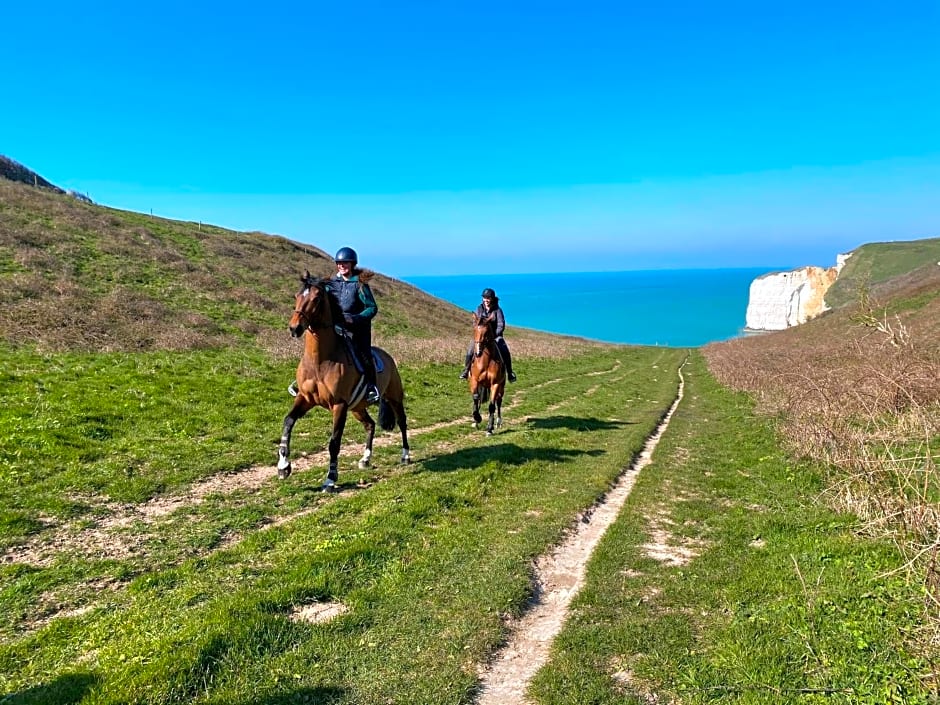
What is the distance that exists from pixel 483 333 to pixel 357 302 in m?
5.92

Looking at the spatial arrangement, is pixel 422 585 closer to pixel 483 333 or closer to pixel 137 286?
pixel 483 333

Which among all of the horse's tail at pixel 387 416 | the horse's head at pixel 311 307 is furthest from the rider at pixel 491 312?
the horse's head at pixel 311 307

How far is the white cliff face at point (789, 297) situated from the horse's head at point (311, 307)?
352ft

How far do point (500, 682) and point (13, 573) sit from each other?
5698 mm

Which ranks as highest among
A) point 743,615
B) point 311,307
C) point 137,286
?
point 137,286

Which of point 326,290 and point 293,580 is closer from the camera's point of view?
point 293,580

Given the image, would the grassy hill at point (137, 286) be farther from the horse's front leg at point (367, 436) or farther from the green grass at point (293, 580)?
the horse's front leg at point (367, 436)

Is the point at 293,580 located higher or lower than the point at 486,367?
lower

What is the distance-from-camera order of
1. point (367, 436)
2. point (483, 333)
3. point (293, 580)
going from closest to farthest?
point (293, 580), point (367, 436), point (483, 333)

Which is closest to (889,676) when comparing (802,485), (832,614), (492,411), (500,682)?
(832,614)

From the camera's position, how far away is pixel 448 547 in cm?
704

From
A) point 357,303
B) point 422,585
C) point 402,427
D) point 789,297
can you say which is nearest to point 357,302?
point 357,303

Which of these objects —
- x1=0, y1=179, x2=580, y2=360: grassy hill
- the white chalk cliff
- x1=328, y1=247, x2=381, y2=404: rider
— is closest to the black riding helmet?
x1=328, y1=247, x2=381, y2=404: rider

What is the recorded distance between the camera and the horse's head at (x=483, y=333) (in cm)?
1583
